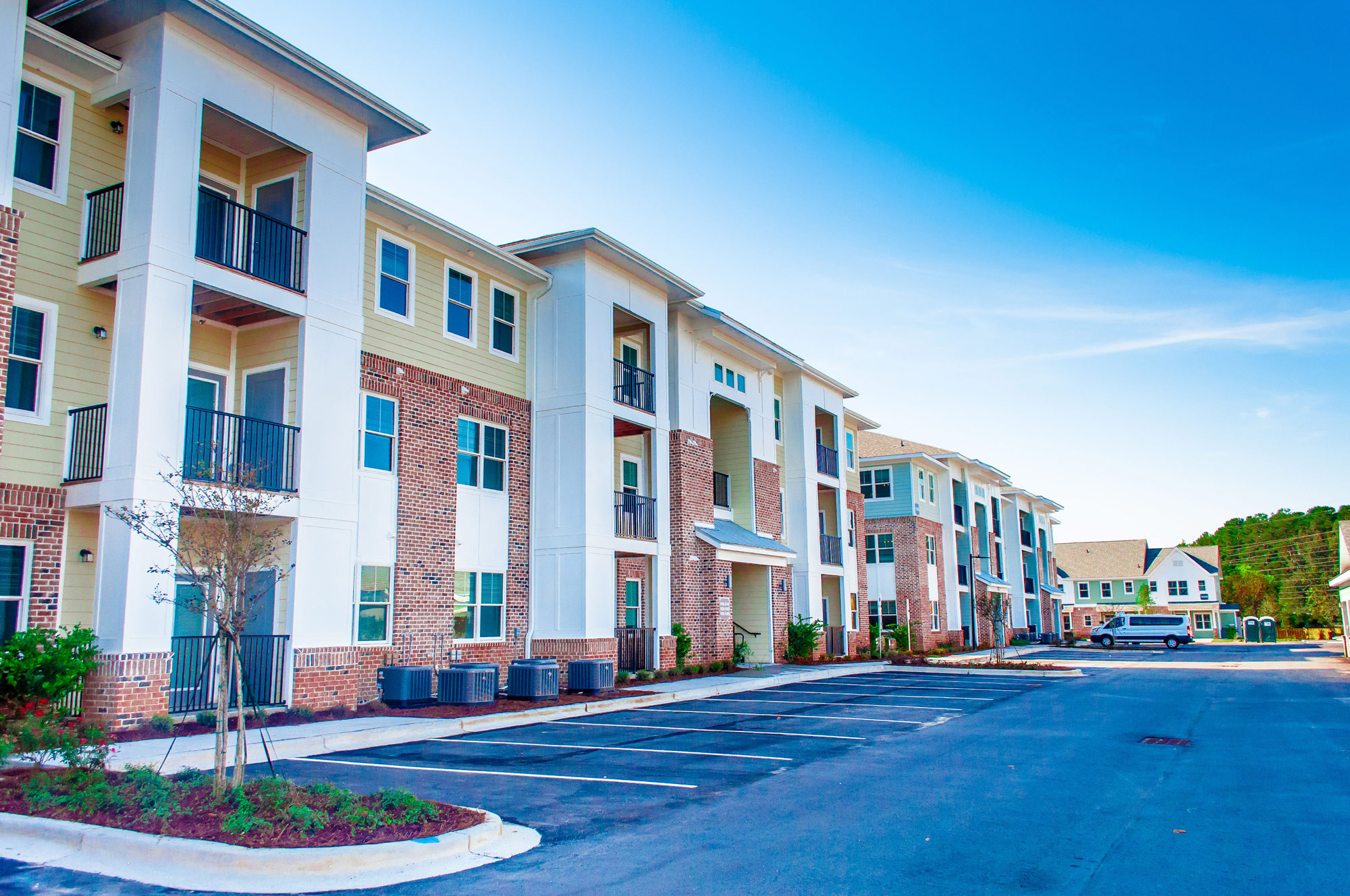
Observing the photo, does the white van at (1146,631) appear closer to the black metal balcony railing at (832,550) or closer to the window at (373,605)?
the black metal balcony railing at (832,550)

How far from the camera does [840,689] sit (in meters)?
22.8

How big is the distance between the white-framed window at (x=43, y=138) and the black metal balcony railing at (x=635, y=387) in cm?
1262

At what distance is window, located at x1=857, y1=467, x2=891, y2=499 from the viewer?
1784 inches

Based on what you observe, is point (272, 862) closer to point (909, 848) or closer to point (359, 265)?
point (909, 848)

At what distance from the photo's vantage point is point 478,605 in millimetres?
20609

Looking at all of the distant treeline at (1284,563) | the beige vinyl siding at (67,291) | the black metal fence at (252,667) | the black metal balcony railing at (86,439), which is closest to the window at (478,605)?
the black metal fence at (252,667)

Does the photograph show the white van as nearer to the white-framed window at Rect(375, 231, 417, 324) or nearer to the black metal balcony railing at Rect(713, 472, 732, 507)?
the black metal balcony railing at Rect(713, 472, 732, 507)

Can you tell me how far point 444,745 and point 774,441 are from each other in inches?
803

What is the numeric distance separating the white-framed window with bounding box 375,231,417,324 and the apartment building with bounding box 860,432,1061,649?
980 inches

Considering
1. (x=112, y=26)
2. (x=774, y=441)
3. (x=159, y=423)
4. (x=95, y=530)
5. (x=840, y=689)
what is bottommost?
(x=840, y=689)

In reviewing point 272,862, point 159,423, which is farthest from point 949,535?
point 272,862

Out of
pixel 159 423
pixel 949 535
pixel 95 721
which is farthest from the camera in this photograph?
pixel 949 535

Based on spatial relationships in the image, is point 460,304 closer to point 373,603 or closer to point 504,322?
point 504,322

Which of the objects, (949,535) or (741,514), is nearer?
(741,514)
